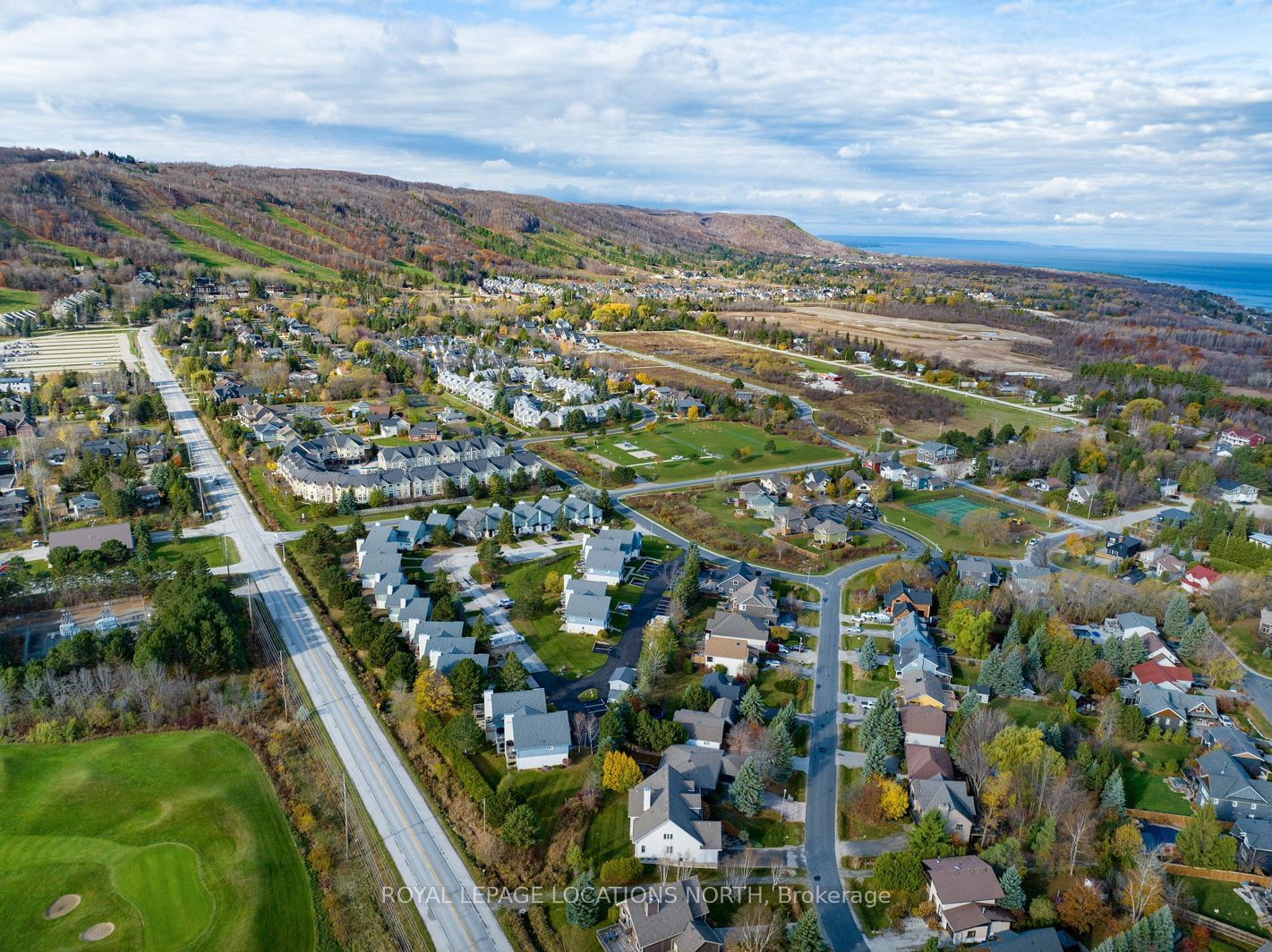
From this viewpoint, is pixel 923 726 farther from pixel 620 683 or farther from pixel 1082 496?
pixel 1082 496

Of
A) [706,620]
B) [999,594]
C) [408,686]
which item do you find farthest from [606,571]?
[999,594]

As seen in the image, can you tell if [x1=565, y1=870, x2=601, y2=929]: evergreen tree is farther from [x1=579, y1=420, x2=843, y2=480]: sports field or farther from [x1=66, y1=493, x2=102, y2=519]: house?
[x1=66, y1=493, x2=102, y2=519]: house

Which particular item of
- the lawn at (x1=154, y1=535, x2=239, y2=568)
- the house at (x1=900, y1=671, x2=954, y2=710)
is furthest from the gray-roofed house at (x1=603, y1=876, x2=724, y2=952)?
the lawn at (x1=154, y1=535, x2=239, y2=568)

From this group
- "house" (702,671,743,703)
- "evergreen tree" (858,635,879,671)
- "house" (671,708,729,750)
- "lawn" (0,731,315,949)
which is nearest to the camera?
"lawn" (0,731,315,949)

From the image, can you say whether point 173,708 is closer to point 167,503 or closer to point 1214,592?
point 167,503

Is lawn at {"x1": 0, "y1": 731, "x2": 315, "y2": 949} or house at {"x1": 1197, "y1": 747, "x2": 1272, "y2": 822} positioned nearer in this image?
lawn at {"x1": 0, "y1": 731, "x2": 315, "y2": 949}

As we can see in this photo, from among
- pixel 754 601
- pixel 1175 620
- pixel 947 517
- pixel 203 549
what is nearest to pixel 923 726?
pixel 754 601
